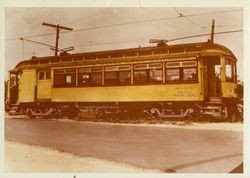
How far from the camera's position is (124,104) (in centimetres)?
283

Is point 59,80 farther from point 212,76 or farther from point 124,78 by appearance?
point 212,76

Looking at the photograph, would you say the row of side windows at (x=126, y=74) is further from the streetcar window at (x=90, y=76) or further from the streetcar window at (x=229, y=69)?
the streetcar window at (x=229, y=69)

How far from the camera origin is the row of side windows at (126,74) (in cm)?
281

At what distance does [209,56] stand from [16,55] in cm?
131

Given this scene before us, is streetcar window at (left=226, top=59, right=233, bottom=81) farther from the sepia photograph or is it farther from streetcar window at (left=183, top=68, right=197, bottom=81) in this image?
streetcar window at (left=183, top=68, right=197, bottom=81)

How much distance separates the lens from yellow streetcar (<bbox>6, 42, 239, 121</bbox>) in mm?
2736

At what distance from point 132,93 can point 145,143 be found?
1.18ft

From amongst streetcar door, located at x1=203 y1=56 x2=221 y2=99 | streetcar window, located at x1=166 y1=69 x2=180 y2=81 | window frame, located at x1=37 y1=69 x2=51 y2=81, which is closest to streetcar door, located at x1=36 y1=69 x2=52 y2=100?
window frame, located at x1=37 y1=69 x2=51 y2=81

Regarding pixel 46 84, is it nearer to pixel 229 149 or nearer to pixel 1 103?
pixel 1 103

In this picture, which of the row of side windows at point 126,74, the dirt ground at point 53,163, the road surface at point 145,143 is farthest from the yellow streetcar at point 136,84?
the dirt ground at point 53,163

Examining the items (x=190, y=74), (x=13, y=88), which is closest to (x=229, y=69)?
(x=190, y=74)

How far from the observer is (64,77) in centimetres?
297

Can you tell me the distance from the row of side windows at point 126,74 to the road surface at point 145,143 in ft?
1.03

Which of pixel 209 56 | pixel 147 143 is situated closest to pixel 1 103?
pixel 147 143
